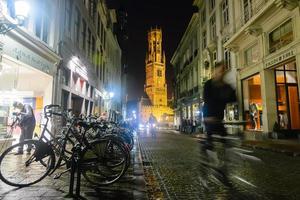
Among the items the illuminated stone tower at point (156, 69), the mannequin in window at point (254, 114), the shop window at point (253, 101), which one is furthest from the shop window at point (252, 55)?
the illuminated stone tower at point (156, 69)

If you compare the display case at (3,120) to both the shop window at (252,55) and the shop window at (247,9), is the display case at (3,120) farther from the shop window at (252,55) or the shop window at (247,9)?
the shop window at (247,9)

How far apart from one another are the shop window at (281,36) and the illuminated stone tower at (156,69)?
12975 centimetres

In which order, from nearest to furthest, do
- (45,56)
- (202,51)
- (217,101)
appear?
(217,101), (45,56), (202,51)

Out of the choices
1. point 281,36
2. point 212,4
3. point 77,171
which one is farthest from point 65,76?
point 212,4

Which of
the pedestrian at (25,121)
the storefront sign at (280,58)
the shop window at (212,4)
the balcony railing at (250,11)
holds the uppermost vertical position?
the shop window at (212,4)

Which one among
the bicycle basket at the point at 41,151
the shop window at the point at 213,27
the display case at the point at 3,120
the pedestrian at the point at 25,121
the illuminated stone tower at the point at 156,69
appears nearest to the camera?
the bicycle basket at the point at 41,151

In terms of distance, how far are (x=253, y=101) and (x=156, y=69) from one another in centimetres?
12852

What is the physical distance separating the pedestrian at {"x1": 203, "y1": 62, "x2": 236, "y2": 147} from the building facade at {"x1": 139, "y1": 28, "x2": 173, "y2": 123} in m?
140

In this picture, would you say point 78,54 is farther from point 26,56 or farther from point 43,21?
point 26,56

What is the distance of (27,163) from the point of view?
15.5 ft

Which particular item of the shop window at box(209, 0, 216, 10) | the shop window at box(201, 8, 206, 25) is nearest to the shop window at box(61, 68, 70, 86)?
the shop window at box(209, 0, 216, 10)

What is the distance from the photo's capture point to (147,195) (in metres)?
3.91

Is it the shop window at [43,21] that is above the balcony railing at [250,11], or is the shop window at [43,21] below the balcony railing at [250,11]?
below

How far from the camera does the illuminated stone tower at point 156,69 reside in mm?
147125
